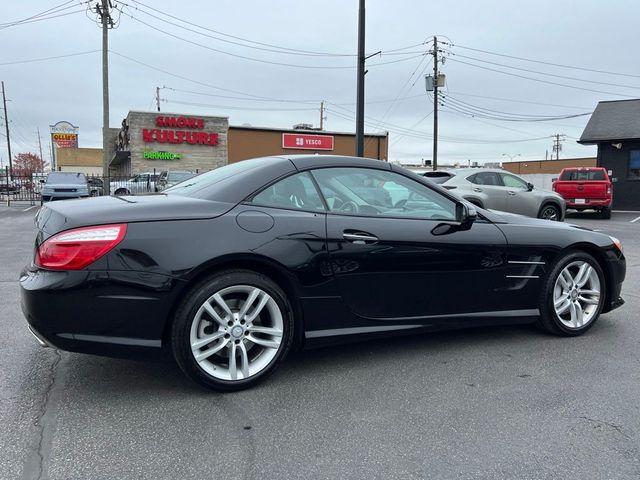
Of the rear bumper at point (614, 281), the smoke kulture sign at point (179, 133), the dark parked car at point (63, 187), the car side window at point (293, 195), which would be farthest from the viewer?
the smoke kulture sign at point (179, 133)

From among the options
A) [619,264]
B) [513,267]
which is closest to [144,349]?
[513,267]

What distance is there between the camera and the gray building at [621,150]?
21.5m

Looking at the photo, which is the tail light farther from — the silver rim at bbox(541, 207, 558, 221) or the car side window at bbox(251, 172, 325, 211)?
the silver rim at bbox(541, 207, 558, 221)

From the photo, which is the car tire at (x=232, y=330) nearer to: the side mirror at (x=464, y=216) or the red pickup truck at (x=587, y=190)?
the side mirror at (x=464, y=216)

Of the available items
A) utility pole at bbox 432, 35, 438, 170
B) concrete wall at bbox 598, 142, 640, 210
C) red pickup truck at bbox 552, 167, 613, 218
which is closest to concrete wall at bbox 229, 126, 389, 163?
utility pole at bbox 432, 35, 438, 170

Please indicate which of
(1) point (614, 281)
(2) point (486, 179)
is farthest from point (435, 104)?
(1) point (614, 281)

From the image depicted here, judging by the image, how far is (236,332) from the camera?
314 centimetres

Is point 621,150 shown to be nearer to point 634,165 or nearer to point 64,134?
point 634,165

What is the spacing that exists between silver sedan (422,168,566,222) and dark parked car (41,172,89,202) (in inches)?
588

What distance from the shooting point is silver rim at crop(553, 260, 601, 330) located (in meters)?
4.21

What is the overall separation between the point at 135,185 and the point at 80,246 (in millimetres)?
20787

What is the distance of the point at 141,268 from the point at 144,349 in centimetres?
48

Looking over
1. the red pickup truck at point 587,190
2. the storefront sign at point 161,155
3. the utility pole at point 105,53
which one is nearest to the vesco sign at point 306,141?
the storefront sign at point 161,155

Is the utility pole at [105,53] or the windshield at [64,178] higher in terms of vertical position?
the utility pole at [105,53]
